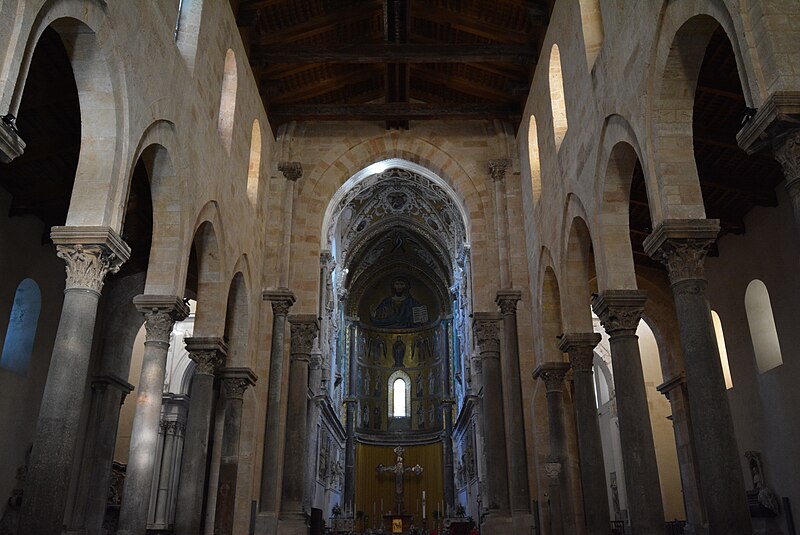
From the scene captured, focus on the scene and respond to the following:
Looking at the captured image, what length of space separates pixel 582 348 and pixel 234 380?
7.55 metres

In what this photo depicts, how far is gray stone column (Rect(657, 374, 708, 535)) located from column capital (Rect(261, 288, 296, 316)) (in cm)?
1003

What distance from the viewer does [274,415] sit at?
16.9 meters

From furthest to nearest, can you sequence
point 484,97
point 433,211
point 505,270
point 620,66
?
point 433,211
point 484,97
point 505,270
point 620,66

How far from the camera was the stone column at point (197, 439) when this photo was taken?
12758mm

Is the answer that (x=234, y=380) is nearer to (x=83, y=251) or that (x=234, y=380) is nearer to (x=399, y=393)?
(x=83, y=251)

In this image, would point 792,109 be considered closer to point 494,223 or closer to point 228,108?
point 228,108

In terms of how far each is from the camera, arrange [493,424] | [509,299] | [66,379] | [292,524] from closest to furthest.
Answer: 1. [66,379]
2. [292,524]
3. [493,424]
4. [509,299]

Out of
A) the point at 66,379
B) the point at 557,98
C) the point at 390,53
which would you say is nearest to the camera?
the point at 66,379

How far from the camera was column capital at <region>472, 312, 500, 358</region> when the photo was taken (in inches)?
719

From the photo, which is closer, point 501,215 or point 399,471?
point 501,215

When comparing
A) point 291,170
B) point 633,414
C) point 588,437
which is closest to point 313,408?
point 291,170

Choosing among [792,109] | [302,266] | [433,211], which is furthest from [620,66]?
[433,211]

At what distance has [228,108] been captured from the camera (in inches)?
598

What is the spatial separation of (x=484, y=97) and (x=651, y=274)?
6.71 meters
